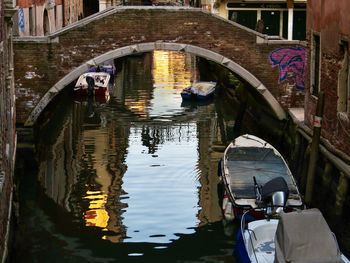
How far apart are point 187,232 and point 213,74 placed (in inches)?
672

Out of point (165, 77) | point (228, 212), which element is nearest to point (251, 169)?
point (228, 212)

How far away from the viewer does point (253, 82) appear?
54.7ft

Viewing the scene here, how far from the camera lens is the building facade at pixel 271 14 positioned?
74.4 feet

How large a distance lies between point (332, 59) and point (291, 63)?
14.2 feet

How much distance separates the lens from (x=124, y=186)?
562 inches

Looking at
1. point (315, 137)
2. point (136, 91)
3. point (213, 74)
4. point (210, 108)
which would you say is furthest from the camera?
point (213, 74)

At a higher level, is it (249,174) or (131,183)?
(249,174)

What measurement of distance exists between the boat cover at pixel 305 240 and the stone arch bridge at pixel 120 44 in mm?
8830

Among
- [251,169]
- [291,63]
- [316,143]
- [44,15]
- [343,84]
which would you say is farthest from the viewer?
[44,15]

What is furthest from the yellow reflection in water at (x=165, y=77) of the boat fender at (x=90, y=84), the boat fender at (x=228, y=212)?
the boat fender at (x=228, y=212)

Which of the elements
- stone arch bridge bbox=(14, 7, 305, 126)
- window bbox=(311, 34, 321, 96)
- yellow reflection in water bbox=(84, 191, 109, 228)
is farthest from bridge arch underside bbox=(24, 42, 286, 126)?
yellow reflection in water bbox=(84, 191, 109, 228)

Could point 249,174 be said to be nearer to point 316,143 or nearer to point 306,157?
point 306,157

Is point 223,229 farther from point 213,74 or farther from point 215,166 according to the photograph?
point 213,74

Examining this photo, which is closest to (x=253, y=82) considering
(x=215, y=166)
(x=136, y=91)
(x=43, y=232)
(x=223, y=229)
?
(x=215, y=166)
